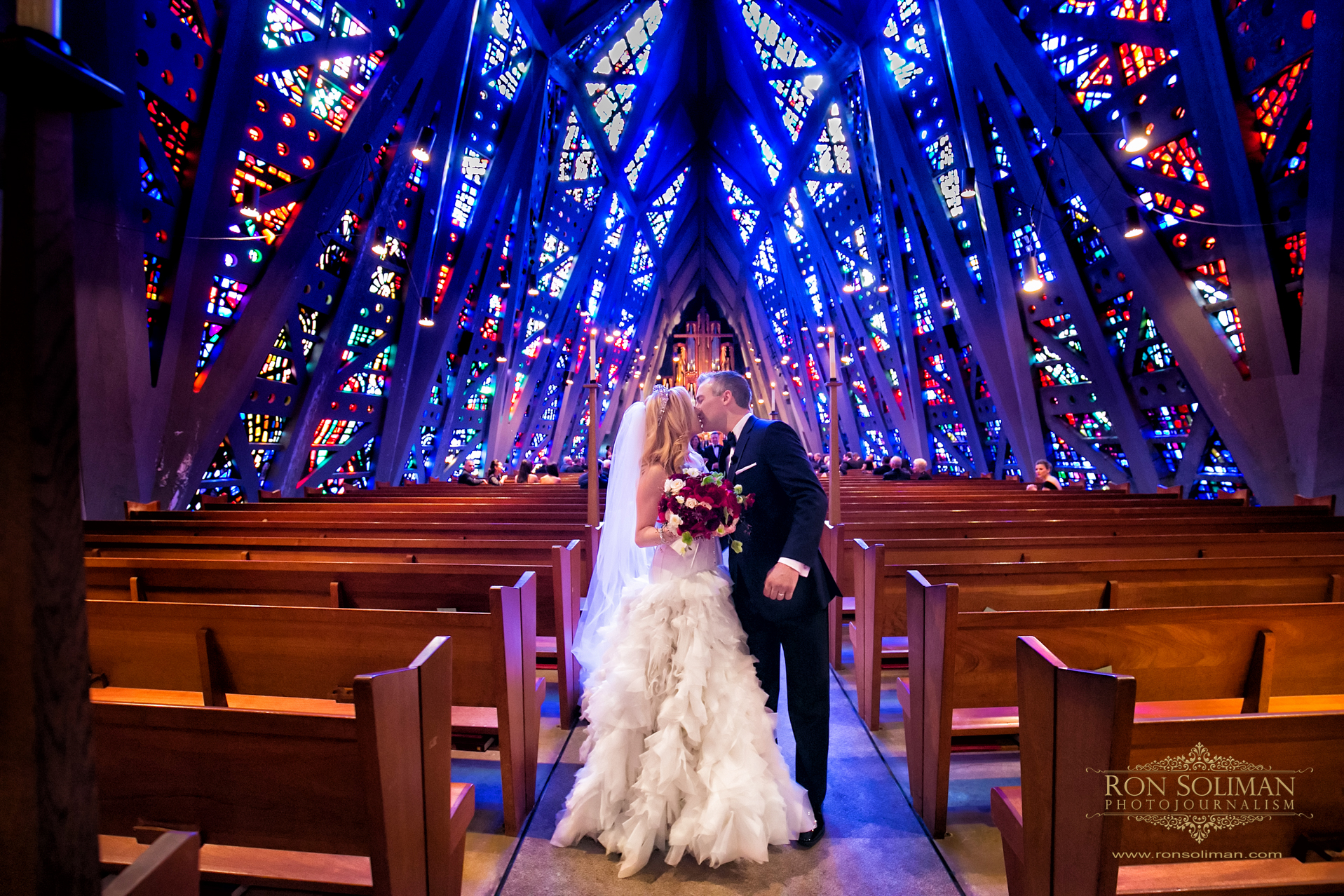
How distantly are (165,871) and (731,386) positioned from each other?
2204mm

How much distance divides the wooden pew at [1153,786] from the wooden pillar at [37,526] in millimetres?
1642

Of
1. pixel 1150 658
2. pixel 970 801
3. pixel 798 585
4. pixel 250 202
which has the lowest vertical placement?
pixel 970 801

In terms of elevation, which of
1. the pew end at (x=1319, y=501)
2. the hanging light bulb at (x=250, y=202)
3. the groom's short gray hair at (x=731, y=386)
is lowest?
the pew end at (x=1319, y=501)

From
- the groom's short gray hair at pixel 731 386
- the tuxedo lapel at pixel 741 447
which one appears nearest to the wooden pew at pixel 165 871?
the tuxedo lapel at pixel 741 447

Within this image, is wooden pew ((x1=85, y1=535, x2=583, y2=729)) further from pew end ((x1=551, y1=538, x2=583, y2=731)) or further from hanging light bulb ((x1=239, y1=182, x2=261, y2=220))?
hanging light bulb ((x1=239, y1=182, x2=261, y2=220))

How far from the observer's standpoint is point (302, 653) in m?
2.32

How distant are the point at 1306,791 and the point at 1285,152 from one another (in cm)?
689

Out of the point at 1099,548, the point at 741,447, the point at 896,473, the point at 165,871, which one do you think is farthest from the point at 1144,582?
the point at 896,473

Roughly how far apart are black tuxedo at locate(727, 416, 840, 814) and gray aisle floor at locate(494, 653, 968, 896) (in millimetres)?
201

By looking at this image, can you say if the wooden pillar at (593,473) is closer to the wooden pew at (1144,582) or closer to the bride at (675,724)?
the bride at (675,724)

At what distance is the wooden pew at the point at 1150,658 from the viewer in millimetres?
2242

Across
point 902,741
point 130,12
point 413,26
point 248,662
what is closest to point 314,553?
point 248,662

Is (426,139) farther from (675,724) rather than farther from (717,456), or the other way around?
(675,724)

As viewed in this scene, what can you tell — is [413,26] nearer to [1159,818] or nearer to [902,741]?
[902,741]
